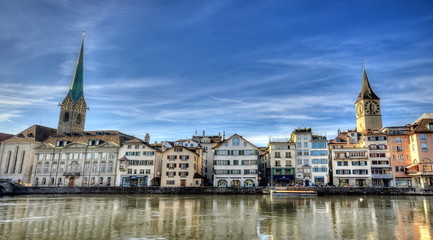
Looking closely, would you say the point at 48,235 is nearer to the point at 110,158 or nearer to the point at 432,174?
the point at 110,158

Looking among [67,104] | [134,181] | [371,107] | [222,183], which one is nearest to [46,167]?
[134,181]

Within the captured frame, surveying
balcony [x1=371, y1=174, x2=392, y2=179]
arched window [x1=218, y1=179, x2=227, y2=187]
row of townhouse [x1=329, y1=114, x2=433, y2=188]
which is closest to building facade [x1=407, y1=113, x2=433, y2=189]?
row of townhouse [x1=329, y1=114, x2=433, y2=188]

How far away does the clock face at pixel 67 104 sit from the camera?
114938 mm

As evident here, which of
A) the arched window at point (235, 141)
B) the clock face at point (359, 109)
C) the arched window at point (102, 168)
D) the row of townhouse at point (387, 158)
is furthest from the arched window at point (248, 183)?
the clock face at point (359, 109)

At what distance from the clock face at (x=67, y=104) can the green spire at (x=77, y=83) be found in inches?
83.0

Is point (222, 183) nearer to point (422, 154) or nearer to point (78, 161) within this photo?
point (78, 161)

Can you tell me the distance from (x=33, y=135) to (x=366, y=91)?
120 m

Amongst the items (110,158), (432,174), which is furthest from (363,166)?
(110,158)

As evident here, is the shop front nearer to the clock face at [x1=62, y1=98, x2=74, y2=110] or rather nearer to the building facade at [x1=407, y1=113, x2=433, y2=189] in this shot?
the clock face at [x1=62, y1=98, x2=74, y2=110]

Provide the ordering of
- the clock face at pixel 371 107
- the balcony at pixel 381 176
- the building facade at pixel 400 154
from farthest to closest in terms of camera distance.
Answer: the clock face at pixel 371 107 < the balcony at pixel 381 176 < the building facade at pixel 400 154

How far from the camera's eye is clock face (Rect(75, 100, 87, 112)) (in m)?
118

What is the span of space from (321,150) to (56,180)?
70691mm

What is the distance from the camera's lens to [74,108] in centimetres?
11638

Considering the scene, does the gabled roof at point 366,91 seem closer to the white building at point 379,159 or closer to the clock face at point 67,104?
the white building at point 379,159
